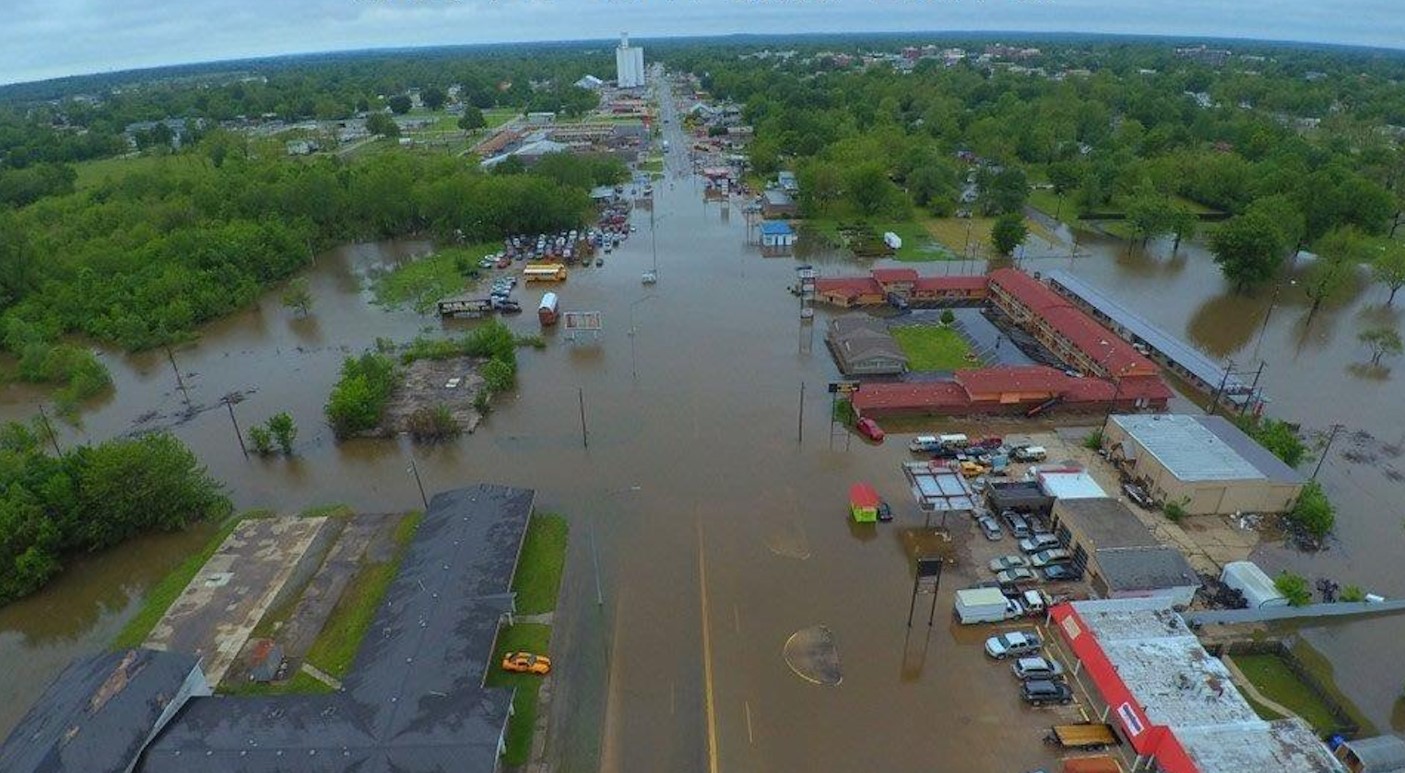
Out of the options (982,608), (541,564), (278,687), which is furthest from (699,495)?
(278,687)

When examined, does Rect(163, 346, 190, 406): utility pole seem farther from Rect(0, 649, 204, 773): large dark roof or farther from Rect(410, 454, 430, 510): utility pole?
Rect(0, 649, 204, 773): large dark roof

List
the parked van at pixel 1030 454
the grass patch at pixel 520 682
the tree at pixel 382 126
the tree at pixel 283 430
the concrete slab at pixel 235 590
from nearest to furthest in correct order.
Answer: the grass patch at pixel 520 682
the concrete slab at pixel 235 590
the parked van at pixel 1030 454
the tree at pixel 283 430
the tree at pixel 382 126

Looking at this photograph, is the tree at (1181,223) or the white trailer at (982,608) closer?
the white trailer at (982,608)

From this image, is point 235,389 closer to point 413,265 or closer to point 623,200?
point 413,265

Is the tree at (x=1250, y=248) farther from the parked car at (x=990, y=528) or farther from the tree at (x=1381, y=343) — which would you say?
the parked car at (x=990, y=528)

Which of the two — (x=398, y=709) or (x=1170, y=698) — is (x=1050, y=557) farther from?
(x=398, y=709)

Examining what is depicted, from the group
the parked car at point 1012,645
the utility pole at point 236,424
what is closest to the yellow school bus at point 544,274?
the utility pole at point 236,424
